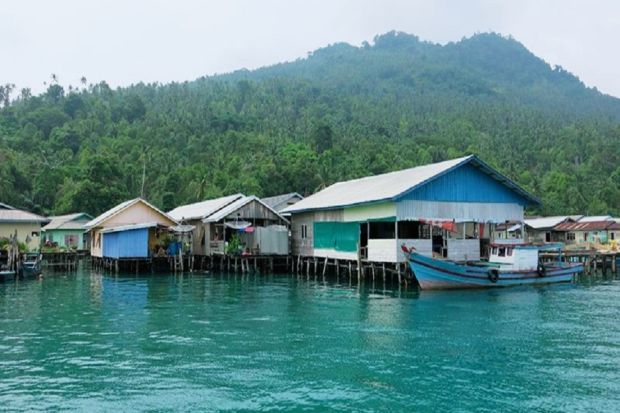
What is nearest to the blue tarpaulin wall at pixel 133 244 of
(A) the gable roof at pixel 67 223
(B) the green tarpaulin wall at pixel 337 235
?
(B) the green tarpaulin wall at pixel 337 235

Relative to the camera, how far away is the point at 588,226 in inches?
1917

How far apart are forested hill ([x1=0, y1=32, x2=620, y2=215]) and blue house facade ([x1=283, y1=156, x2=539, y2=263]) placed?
1277 inches

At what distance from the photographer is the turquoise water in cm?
1013

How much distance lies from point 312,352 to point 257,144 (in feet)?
238

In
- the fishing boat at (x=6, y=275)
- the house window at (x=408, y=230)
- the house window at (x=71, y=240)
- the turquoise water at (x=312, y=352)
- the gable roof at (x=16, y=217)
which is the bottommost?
the turquoise water at (x=312, y=352)

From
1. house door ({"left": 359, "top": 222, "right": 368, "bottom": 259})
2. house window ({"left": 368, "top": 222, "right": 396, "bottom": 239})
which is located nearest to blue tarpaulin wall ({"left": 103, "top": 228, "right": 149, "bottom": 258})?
house door ({"left": 359, "top": 222, "right": 368, "bottom": 259})

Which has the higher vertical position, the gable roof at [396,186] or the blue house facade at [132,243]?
the gable roof at [396,186]

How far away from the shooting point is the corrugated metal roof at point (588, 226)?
4825 cm

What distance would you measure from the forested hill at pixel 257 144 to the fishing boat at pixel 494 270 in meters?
38.2

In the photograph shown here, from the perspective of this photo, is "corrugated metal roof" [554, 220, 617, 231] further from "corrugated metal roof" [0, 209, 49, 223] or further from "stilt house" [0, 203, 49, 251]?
"corrugated metal roof" [0, 209, 49, 223]

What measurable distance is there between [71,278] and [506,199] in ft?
76.1

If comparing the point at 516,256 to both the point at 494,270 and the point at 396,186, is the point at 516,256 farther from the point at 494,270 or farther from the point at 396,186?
the point at 396,186

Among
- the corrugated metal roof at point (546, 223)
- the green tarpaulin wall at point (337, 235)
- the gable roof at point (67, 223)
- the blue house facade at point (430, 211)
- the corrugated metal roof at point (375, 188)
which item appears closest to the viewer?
the blue house facade at point (430, 211)

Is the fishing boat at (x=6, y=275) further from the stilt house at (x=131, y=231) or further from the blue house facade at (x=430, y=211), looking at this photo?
the blue house facade at (x=430, y=211)
